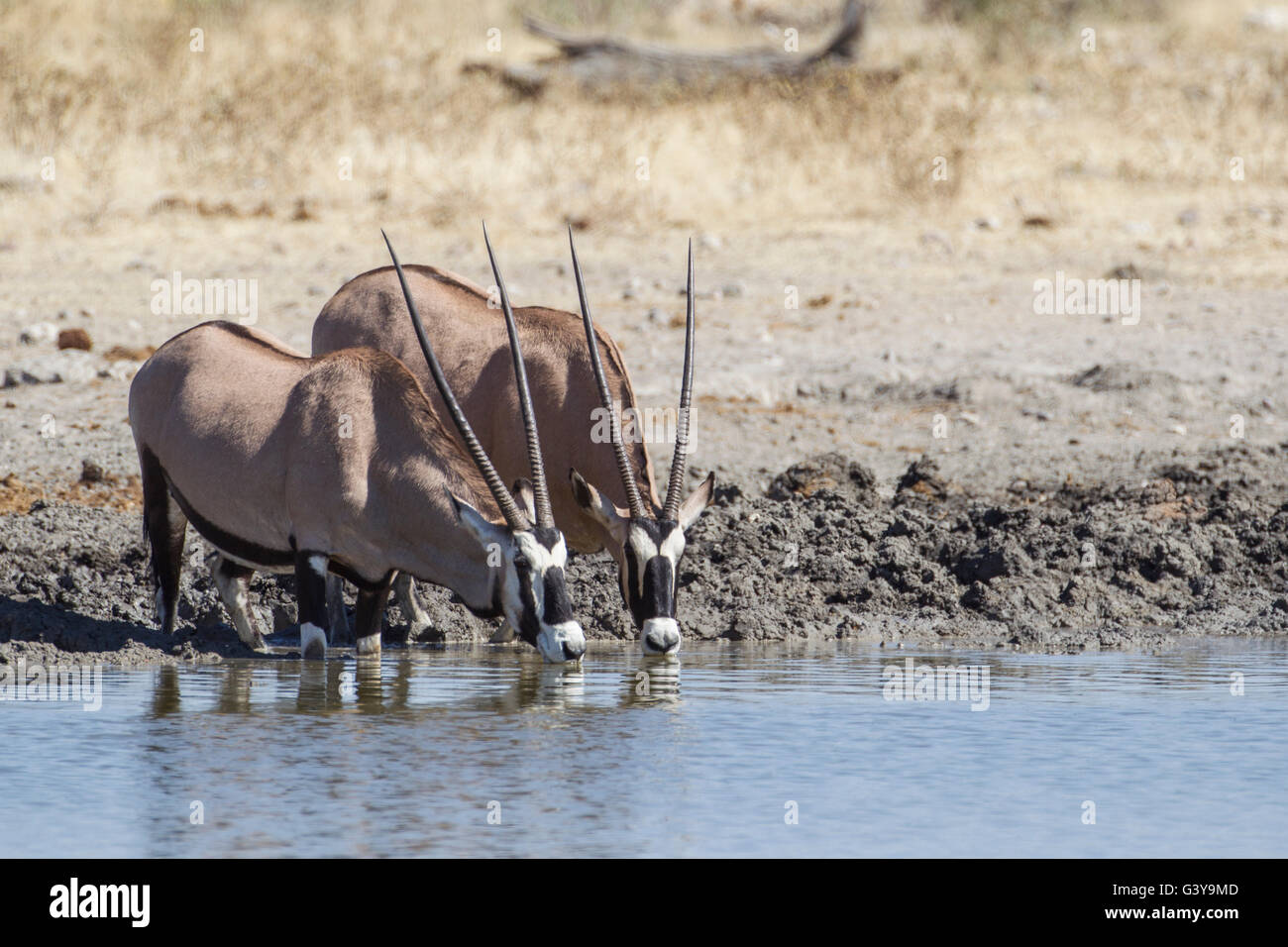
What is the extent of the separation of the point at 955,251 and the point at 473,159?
426cm

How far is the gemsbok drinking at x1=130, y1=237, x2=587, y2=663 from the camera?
6.60 meters

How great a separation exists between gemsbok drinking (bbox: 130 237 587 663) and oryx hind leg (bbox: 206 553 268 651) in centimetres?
30

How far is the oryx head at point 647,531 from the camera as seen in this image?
6711 millimetres

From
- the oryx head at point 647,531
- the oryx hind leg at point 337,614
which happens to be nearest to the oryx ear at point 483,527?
the oryx head at point 647,531

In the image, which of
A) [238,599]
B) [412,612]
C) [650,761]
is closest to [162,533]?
[238,599]

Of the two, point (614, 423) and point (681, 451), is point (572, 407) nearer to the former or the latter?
point (614, 423)

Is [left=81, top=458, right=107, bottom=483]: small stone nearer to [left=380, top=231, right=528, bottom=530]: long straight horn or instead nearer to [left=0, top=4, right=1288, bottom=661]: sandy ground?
[left=0, top=4, right=1288, bottom=661]: sandy ground

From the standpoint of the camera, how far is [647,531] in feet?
22.5

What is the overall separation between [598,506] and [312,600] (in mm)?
1091

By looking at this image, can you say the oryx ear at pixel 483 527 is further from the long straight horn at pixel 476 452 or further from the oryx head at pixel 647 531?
the oryx head at pixel 647 531

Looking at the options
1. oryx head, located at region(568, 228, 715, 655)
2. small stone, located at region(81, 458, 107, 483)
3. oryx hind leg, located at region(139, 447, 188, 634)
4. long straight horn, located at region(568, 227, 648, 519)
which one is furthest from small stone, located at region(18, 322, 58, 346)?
oryx head, located at region(568, 228, 715, 655)

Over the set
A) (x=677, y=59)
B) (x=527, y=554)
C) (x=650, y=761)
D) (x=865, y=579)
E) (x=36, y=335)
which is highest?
(x=677, y=59)

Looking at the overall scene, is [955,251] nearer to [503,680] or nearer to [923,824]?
[503,680]

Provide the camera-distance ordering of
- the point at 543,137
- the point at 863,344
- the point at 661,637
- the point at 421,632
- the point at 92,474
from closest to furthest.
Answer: the point at 661,637 < the point at 421,632 < the point at 92,474 < the point at 863,344 < the point at 543,137
